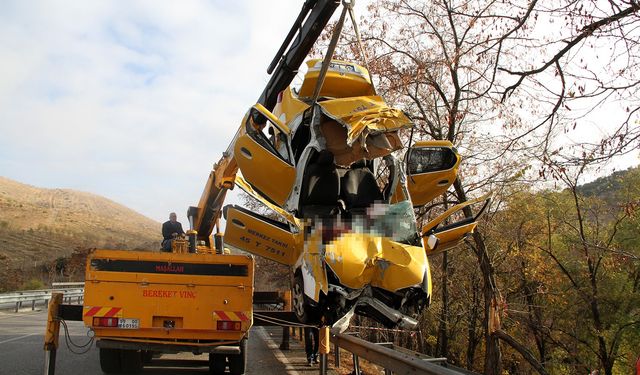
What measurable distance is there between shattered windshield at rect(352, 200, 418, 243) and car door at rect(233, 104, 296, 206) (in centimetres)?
105

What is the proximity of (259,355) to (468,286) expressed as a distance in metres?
13.1

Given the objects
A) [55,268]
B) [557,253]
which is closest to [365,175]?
[557,253]

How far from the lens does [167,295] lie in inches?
291

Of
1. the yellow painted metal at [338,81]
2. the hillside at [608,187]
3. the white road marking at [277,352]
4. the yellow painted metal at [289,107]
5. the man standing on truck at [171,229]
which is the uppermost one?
the hillside at [608,187]

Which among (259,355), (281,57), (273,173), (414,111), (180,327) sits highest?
(414,111)

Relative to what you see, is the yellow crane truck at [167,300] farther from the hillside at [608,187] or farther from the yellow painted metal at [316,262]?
the hillside at [608,187]

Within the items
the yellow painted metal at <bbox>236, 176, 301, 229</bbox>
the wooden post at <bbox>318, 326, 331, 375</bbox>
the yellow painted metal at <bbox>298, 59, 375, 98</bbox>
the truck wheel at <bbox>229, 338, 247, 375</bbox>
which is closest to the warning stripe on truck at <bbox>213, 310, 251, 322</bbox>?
the wooden post at <bbox>318, 326, 331, 375</bbox>

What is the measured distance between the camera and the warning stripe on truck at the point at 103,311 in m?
7.21

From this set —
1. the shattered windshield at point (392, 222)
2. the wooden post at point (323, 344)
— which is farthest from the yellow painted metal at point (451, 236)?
the wooden post at point (323, 344)

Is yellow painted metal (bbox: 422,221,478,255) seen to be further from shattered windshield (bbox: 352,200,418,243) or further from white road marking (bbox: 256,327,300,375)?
white road marking (bbox: 256,327,300,375)

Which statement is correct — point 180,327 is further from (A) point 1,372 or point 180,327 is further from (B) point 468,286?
(B) point 468,286

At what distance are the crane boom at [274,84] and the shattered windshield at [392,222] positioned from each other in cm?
174

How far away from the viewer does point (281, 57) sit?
8.96 m

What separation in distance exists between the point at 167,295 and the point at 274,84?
3.94 meters
